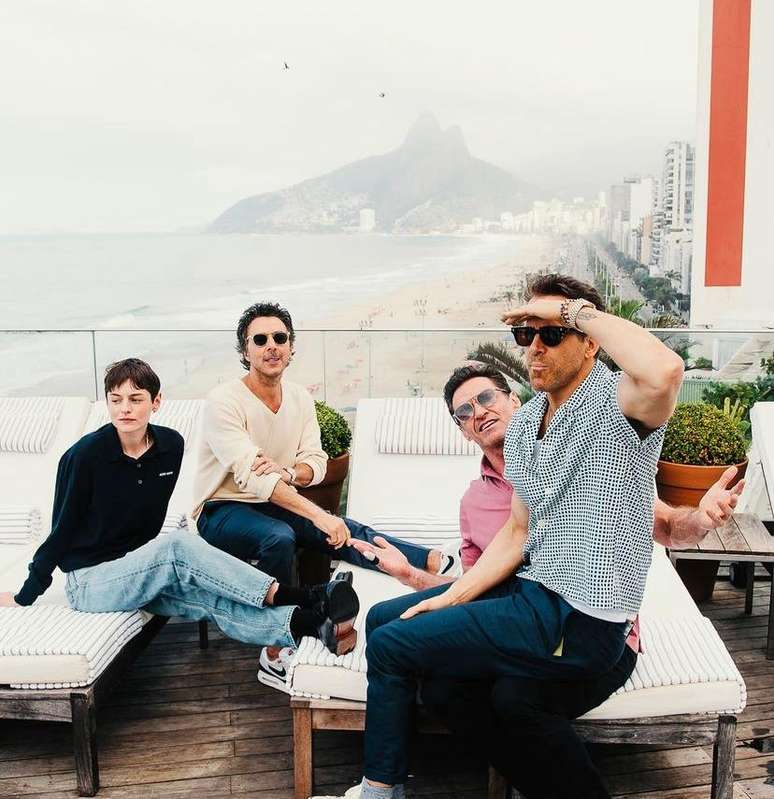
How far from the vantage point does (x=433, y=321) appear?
17797 millimetres

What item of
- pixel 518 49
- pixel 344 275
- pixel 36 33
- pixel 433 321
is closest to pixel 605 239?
pixel 518 49

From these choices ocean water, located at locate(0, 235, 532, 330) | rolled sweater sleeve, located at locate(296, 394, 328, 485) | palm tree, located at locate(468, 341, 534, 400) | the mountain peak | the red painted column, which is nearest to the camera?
rolled sweater sleeve, located at locate(296, 394, 328, 485)

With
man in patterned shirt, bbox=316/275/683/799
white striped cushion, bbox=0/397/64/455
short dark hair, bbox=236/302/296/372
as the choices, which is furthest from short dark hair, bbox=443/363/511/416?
white striped cushion, bbox=0/397/64/455

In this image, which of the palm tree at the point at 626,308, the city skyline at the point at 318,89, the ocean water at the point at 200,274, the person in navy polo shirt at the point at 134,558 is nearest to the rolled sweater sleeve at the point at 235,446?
the person in navy polo shirt at the point at 134,558

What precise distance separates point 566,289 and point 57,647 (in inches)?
63.3

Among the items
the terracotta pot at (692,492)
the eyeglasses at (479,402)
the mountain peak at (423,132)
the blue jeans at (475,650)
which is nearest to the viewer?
the blue jeans at (475,650)

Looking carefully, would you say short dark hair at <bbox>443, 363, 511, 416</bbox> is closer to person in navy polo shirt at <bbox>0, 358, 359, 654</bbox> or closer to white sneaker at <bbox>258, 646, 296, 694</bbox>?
person in navy polo shirt at <bbox>0, 358, 359, 654</bbox>

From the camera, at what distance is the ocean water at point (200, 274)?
18156 millimetres

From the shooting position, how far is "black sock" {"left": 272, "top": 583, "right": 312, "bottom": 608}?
97.0 inches

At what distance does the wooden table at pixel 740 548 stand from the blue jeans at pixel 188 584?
1556 mm

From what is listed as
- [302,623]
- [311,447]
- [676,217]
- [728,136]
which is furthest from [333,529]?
[676,217]

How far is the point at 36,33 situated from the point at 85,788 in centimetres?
1778

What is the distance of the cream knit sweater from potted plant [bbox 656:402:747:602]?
154cm

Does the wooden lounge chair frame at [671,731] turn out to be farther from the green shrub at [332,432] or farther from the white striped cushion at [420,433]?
the green shrub at [332,432]
